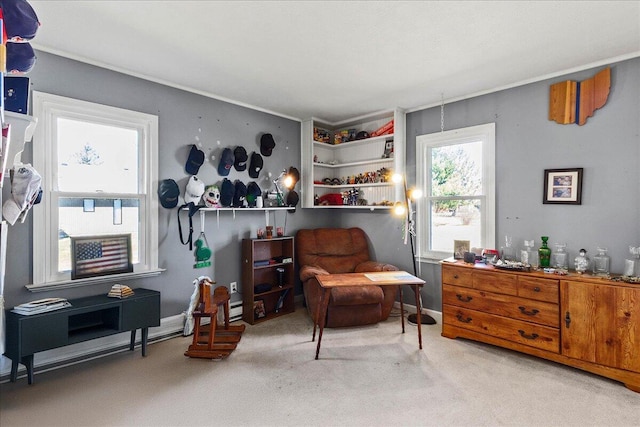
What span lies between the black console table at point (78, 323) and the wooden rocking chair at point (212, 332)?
363mm

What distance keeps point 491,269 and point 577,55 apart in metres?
1.92

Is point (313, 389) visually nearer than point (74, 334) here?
Yes

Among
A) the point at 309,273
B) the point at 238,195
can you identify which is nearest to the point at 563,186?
the point at 309,273

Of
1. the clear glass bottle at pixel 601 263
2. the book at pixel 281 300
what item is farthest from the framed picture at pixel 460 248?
the book at pixel 281 300

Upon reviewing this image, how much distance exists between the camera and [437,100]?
3.79m

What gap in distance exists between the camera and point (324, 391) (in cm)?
234

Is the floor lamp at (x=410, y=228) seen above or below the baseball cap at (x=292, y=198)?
below

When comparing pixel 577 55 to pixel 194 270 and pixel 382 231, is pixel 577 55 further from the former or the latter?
pixel 194 270

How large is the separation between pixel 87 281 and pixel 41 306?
0.42 meters

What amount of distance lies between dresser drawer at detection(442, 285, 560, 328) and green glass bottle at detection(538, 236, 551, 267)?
444 mm

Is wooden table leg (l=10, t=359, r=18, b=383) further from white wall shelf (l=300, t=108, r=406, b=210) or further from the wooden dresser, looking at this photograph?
the wooden dresser

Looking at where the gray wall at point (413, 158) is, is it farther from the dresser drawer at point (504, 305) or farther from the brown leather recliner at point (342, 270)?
the dresser drawer at point (504, 305)

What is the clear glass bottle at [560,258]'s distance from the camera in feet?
9.69

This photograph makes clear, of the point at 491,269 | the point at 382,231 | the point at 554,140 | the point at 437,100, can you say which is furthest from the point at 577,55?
the point at 382,231
